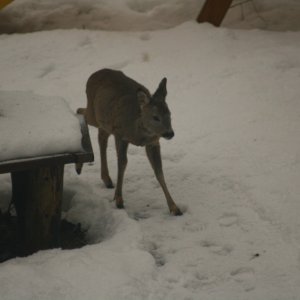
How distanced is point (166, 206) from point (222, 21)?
4827 millimetres

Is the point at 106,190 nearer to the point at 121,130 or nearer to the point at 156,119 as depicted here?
the point at 121,130

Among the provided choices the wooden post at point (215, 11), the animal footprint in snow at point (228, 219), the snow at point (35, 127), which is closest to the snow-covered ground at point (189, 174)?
the animal footprint in snow at point (228, 219)

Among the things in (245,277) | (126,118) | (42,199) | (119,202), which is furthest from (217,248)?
(126,118)

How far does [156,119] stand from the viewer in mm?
5086

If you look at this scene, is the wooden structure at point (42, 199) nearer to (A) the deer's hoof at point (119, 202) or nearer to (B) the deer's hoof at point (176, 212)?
(A) the deer's hoof at point (119, 202)

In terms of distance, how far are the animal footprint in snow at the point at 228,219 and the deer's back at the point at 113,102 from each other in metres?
1.14

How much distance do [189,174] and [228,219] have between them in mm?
1041

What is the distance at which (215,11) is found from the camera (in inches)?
347

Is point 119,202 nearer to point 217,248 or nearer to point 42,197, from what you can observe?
point 42,197

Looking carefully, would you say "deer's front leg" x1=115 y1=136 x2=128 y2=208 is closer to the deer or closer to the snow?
the deer

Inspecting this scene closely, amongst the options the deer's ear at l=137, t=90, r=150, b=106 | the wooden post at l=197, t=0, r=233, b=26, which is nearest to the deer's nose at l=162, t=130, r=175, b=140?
the deer's ear at l=137, t=90, r=150, b=106

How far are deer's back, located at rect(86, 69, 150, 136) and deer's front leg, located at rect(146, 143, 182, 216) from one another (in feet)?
0.89

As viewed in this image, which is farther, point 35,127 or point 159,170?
point 159,170

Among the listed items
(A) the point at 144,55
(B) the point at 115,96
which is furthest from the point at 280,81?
(B) the point at 115,96
